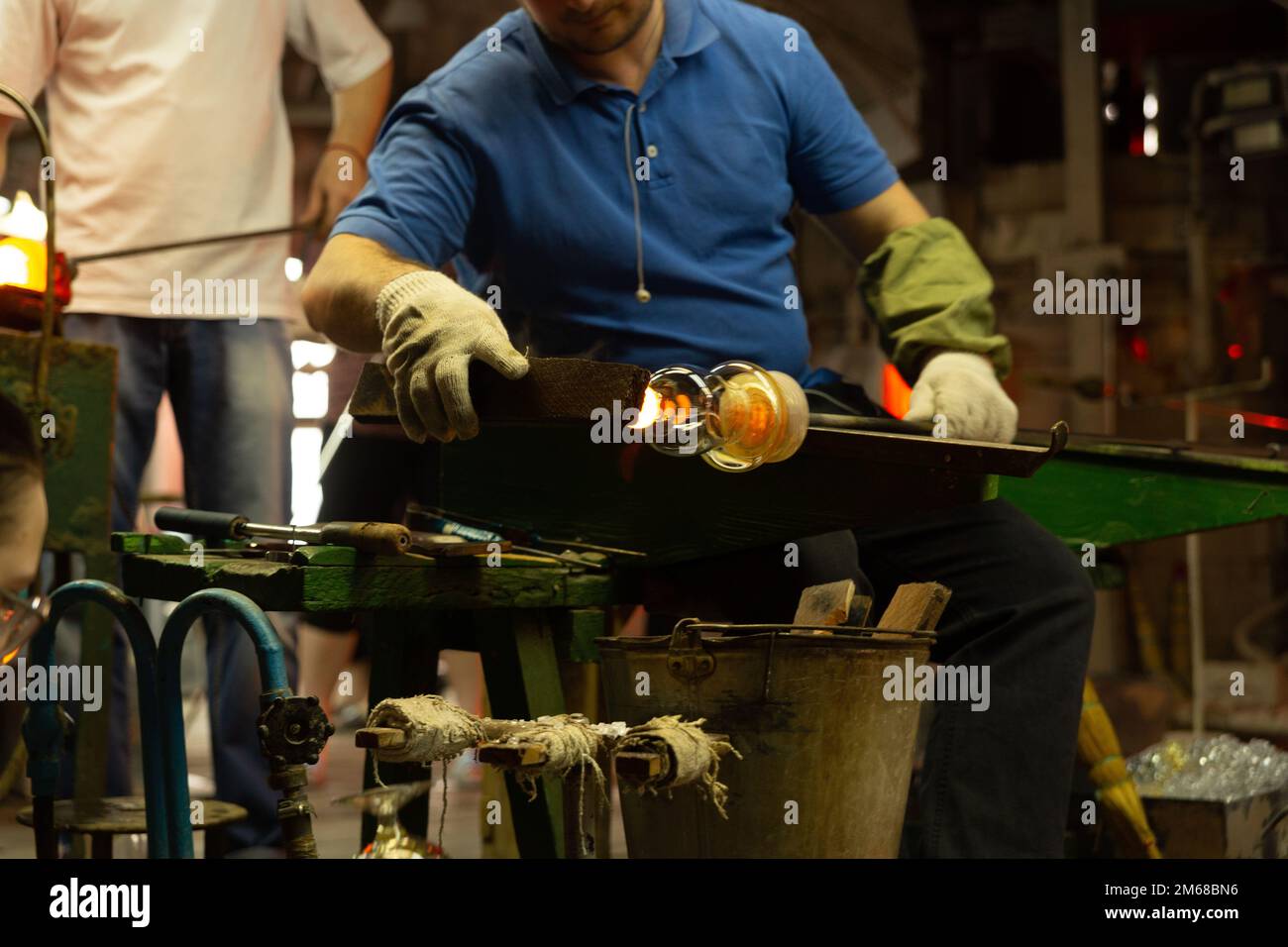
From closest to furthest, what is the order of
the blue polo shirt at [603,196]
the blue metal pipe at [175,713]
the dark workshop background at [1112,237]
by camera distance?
the blue metal pipe at [175,713]
the blue polo shirt at [603,196]
the dark workshop background at [1112,237]

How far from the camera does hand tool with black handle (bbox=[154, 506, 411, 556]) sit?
1893 millimetres

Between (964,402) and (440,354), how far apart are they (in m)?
0.92

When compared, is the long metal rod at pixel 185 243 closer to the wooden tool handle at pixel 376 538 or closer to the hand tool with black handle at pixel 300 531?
the hand tool with black handle at pixel 300 531

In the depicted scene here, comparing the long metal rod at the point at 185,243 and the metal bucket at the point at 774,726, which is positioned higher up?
the long metal rod at the point at 185,243

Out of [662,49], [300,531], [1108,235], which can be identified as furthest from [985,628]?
[1108,235]

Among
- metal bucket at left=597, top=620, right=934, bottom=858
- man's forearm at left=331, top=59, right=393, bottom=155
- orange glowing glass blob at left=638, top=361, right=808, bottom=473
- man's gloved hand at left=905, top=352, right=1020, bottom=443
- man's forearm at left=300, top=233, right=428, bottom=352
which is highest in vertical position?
man's forearm at left=331, top=59, right=393, bottom=155

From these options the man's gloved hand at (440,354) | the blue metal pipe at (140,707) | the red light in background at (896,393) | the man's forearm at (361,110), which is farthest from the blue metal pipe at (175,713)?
the man's forearm at (361,110)

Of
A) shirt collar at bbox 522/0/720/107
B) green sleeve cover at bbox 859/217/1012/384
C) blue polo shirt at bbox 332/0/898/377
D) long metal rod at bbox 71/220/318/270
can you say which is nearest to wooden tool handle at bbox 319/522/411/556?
blue polo shirt at bbox 332/0/898/377

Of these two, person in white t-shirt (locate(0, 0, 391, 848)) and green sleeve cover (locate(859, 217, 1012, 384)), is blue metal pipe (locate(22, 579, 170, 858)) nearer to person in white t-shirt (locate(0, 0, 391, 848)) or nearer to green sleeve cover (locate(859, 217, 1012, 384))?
person in white t-shirt (locate(0, 0, 391, 848))

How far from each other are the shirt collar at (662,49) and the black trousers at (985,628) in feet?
2.83

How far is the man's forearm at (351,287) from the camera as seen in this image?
7.30 ft

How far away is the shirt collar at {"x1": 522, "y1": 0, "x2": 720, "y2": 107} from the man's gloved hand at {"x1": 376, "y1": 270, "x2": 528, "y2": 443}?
0.70 metres

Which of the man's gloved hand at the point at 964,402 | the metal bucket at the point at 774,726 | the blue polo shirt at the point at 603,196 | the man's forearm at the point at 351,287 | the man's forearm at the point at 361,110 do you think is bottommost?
the metal bucket at the point at 774,726
